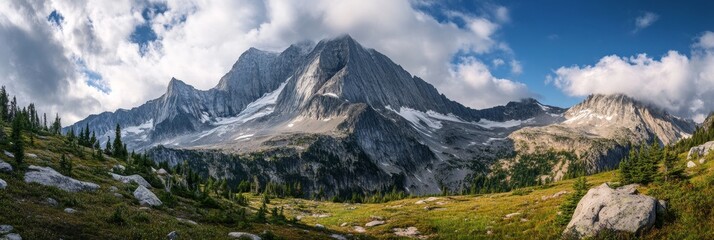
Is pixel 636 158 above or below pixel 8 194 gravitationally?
below

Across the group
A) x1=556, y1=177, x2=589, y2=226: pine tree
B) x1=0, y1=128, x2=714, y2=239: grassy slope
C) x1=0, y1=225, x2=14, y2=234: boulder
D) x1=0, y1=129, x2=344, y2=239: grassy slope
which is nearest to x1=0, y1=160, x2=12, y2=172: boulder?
x1=0, y1=129, x2=344, y2=239: grassy slope

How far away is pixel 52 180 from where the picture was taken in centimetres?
4156

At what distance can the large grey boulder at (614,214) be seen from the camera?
31359 mm

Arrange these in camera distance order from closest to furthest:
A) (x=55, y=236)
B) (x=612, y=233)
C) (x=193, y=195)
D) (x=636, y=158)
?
(x=55, y=236) < (x=612, y=233) < (x=636, y=158) < (x=193, y=195)

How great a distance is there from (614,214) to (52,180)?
171 feet

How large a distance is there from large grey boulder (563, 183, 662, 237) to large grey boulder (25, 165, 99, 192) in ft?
157

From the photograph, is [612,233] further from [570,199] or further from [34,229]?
[34,229]

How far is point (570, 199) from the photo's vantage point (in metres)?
39.5

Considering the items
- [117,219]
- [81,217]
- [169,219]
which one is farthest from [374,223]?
[81,217]

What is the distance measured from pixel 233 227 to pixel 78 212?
46.4 feet

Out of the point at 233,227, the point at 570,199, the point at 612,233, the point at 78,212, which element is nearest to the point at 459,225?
the point at 570,199

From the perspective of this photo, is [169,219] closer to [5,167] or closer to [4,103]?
[5,167]

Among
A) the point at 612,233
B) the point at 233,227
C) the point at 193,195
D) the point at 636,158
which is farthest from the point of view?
the point at 193,195

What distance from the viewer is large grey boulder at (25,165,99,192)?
40444 mm
